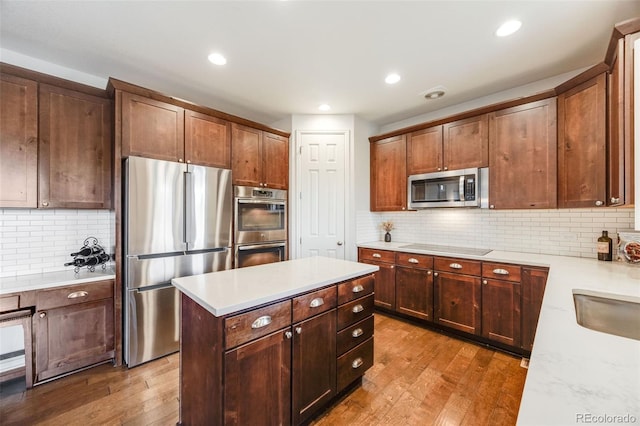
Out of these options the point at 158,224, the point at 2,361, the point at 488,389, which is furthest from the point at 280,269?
the point at 2,361

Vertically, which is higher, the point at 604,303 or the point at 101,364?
the point at 604,303

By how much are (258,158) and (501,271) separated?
3031 millimetres

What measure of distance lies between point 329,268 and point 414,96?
245 centimetres

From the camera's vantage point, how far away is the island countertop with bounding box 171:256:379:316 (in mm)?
1320

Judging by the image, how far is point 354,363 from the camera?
193 centimetres

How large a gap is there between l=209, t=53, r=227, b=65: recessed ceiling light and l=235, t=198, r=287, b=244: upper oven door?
1.43m

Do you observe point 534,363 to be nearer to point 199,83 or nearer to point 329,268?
point 329,268

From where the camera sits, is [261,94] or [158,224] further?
[261,94]

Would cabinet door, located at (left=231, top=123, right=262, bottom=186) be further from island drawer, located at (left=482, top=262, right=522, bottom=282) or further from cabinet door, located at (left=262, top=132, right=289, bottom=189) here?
island drawer, located at (left=482, top=262, right=522, bottom=282)

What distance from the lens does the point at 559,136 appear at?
2455mm

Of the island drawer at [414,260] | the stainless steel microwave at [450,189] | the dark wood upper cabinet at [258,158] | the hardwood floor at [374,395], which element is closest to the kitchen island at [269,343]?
the hardwood floor at [374,395]

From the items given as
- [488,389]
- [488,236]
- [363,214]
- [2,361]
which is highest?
[363,214]

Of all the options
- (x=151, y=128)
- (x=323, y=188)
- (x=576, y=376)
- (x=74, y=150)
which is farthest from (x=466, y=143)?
(x=74, y=150)

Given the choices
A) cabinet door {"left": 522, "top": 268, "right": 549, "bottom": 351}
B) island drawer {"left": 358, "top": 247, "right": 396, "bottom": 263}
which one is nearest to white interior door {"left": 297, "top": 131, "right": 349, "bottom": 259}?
island drawer {"left": 358, "top": 247, "right": 396, "bottom": 263}
